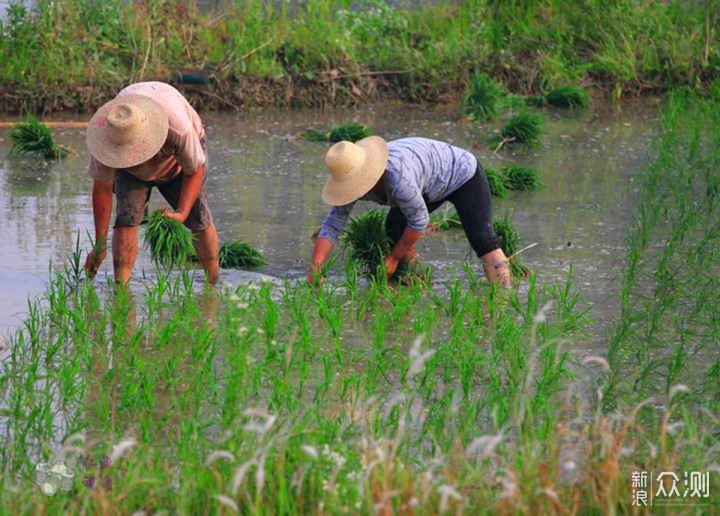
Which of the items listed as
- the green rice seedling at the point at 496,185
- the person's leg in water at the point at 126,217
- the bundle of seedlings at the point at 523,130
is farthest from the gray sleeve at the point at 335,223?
the bundle of seedlings at the point at 523,130

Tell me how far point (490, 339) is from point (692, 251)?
1.65 metres

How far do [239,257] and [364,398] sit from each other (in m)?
2.38

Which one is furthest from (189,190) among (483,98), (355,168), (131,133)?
(483,98)

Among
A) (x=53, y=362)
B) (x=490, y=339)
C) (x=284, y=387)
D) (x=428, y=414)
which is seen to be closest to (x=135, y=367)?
(x=53, y=362)

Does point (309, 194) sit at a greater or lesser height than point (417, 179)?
lesser

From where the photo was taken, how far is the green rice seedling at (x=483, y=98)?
11.1 meters

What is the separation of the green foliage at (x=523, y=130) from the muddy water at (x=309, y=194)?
5.9 inches

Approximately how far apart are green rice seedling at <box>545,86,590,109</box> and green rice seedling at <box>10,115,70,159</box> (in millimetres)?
4776

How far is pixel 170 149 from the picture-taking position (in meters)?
5.84

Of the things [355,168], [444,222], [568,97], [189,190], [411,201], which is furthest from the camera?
[568,97]

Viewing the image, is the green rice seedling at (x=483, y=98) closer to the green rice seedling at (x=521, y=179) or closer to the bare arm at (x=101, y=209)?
the green rice seedling at (x=521, y=179)

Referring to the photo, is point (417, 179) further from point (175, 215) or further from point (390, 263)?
point (175, 215)

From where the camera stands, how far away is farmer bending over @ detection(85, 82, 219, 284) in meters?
5.61

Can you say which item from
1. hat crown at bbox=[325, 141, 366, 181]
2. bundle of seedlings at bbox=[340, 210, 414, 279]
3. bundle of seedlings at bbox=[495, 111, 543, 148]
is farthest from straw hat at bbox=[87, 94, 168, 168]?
bundle of seedlings at bbox=[495, 111, 543, 148]
